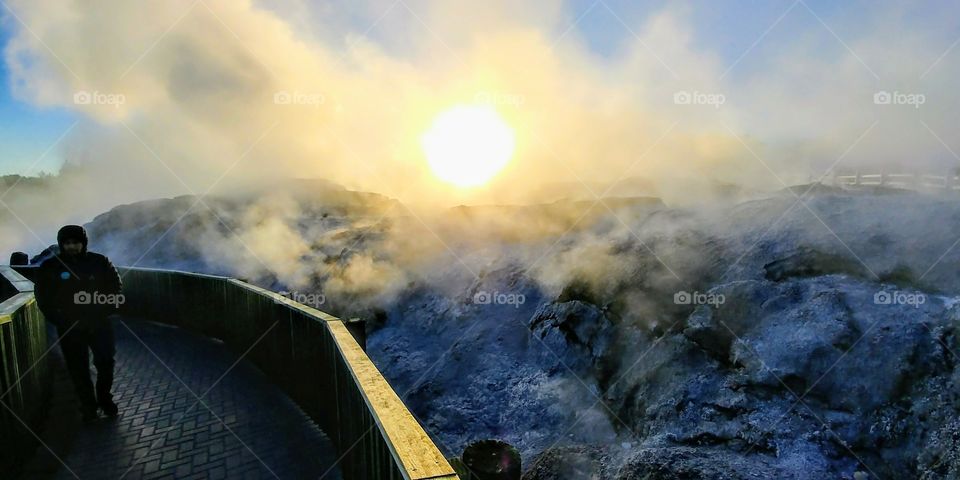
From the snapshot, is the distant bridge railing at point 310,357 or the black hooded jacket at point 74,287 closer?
the distant bridge railing at point 310,357

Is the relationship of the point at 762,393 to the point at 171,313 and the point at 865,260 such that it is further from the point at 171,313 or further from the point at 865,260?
the point at 171,313

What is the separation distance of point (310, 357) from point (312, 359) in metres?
0.07

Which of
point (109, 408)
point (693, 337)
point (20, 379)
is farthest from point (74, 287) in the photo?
point (693, 337)

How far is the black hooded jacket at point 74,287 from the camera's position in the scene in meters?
4.66

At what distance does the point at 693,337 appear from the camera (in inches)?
310

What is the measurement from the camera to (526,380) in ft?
30.1

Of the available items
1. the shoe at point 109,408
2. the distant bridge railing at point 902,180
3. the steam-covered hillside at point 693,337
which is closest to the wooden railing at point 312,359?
the shoe at point 109,408

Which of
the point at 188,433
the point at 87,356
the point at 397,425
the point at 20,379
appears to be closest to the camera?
the point at 397,425

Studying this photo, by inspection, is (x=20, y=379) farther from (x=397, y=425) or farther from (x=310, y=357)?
(x=397, y=425)

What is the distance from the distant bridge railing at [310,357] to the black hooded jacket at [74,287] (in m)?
0.39

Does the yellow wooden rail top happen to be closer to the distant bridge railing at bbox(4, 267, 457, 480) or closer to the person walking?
the distant bridge railing at bbox(4, 267, 457, 480)

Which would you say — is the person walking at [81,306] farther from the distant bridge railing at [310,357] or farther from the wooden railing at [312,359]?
the wooden railing at [312,359]

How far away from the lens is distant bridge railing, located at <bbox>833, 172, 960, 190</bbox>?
1152cm

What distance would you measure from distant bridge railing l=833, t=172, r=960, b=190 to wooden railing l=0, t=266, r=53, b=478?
56.4ft
